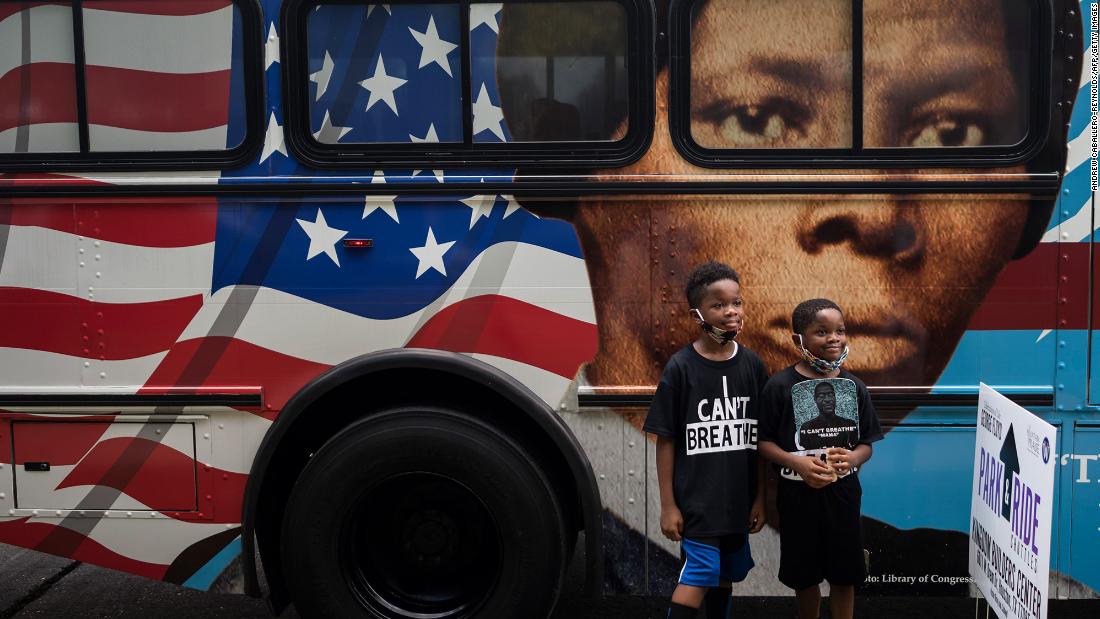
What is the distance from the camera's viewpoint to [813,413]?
2990 mm

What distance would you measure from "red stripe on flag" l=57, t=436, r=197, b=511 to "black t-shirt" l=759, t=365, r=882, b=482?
7.12 feet

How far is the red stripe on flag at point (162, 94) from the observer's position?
3.36 m

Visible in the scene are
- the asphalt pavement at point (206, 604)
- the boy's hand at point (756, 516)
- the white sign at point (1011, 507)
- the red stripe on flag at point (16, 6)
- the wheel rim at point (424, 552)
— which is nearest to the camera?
the white sign at point (1011, 507)

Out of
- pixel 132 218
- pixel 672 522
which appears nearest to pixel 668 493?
pixel 672 522

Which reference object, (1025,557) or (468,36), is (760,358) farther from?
(468,36)

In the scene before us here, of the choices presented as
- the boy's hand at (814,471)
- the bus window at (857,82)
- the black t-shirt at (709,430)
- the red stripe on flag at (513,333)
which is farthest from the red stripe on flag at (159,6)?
the boy's hand at (814,471)

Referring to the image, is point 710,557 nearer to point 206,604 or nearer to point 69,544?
point 69,544

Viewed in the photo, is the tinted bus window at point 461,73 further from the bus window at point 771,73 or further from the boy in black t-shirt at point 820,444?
the boy in black t-shirt at point 820,444

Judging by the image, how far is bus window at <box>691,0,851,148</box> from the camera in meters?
3.27

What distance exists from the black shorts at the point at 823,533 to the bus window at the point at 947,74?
1.28 metres

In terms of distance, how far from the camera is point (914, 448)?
11.0 ft

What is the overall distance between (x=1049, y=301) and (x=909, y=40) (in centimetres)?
107

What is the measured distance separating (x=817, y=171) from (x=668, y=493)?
4.22ft

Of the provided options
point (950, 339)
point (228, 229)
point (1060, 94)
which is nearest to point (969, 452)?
point (950, 339)
